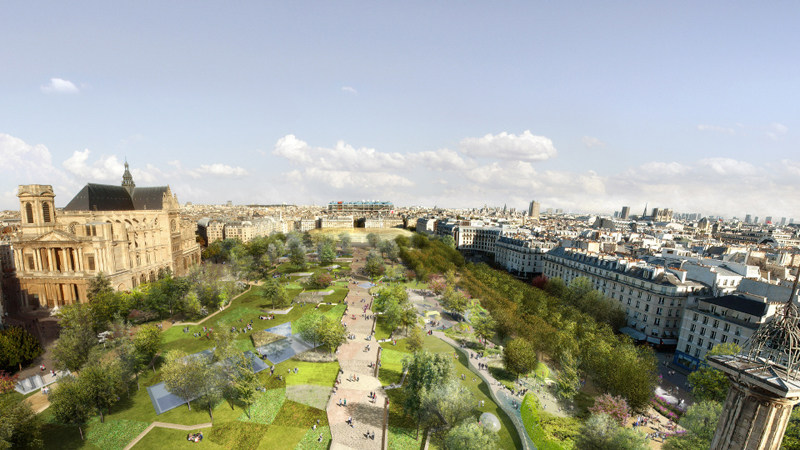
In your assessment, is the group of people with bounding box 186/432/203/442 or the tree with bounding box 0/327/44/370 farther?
the tree with bounding box 0/327/44/370

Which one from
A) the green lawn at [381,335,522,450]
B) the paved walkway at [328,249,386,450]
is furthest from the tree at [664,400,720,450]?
the paved walkway at [328,249,386,450]

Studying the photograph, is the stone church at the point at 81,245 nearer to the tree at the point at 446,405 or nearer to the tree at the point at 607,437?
the tree at the point at 446,405

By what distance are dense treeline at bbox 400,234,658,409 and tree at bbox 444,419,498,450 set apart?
60.6 ft

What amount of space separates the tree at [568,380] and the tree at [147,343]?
4629 cm

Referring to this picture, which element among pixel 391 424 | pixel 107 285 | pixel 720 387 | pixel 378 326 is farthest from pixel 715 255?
pixel 107 285

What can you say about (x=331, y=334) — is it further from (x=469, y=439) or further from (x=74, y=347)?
(x=74, y=347)

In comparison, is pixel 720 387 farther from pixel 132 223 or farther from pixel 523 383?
pixel 132 223

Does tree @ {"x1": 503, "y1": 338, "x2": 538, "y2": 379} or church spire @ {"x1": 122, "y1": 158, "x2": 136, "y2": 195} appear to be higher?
church spire @ {"x1": 122, "y1": 158, "x2": 136, "y2": 195}

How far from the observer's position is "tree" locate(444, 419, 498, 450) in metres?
24.7

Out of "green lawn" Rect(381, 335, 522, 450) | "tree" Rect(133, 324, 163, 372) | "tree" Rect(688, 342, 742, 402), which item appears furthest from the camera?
"tree" Rect(133, 324, 163, 372)

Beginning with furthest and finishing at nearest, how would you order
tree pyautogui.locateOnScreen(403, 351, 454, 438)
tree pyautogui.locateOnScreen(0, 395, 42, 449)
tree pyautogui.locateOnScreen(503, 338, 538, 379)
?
1. tree pyautogui.locateOnScreen(503, 338, 538, 379)
2. tree pyautogui.locateOnScreen(403, 351, 454, 438)
3. tree pyautogui.locateOnScreen(0, 395, 42, 449)

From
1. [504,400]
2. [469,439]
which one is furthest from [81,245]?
[504,400]

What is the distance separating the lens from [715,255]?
80.8m

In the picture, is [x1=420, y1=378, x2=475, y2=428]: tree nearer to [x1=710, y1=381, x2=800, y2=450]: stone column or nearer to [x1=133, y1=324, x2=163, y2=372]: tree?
[x1=710, y1=381, x2=800, y2=450]: stone column
